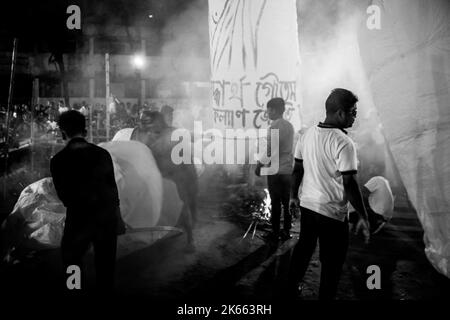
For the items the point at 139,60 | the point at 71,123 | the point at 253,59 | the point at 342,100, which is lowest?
the point at 71,123

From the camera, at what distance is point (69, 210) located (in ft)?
9.02

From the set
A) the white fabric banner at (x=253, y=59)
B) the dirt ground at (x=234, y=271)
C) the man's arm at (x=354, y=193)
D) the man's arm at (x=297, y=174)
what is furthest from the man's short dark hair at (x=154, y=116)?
the man's arm at (x=354, y=193)

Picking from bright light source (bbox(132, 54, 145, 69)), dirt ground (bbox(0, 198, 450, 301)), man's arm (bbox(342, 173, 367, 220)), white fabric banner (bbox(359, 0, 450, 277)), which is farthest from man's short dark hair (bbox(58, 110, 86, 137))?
bright light source (bbox(132, 54, 145, 69))

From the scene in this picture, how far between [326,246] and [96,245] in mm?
1875

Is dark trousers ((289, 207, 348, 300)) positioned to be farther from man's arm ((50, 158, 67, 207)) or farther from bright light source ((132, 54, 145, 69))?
bright light source ((132, 54, 145, 69))

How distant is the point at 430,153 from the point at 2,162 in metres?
7.76

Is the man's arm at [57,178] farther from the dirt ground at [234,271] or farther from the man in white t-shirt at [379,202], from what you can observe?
the man in white t-shirt at [379,202]

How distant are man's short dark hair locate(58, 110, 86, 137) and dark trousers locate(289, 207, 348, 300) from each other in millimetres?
1985

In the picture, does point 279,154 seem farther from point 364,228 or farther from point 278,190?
point 364,228

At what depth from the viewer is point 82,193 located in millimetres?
2738

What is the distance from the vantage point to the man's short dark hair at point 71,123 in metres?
2.74

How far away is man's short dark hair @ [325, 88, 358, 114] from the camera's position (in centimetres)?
266

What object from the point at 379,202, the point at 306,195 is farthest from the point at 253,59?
the point at 306,195
